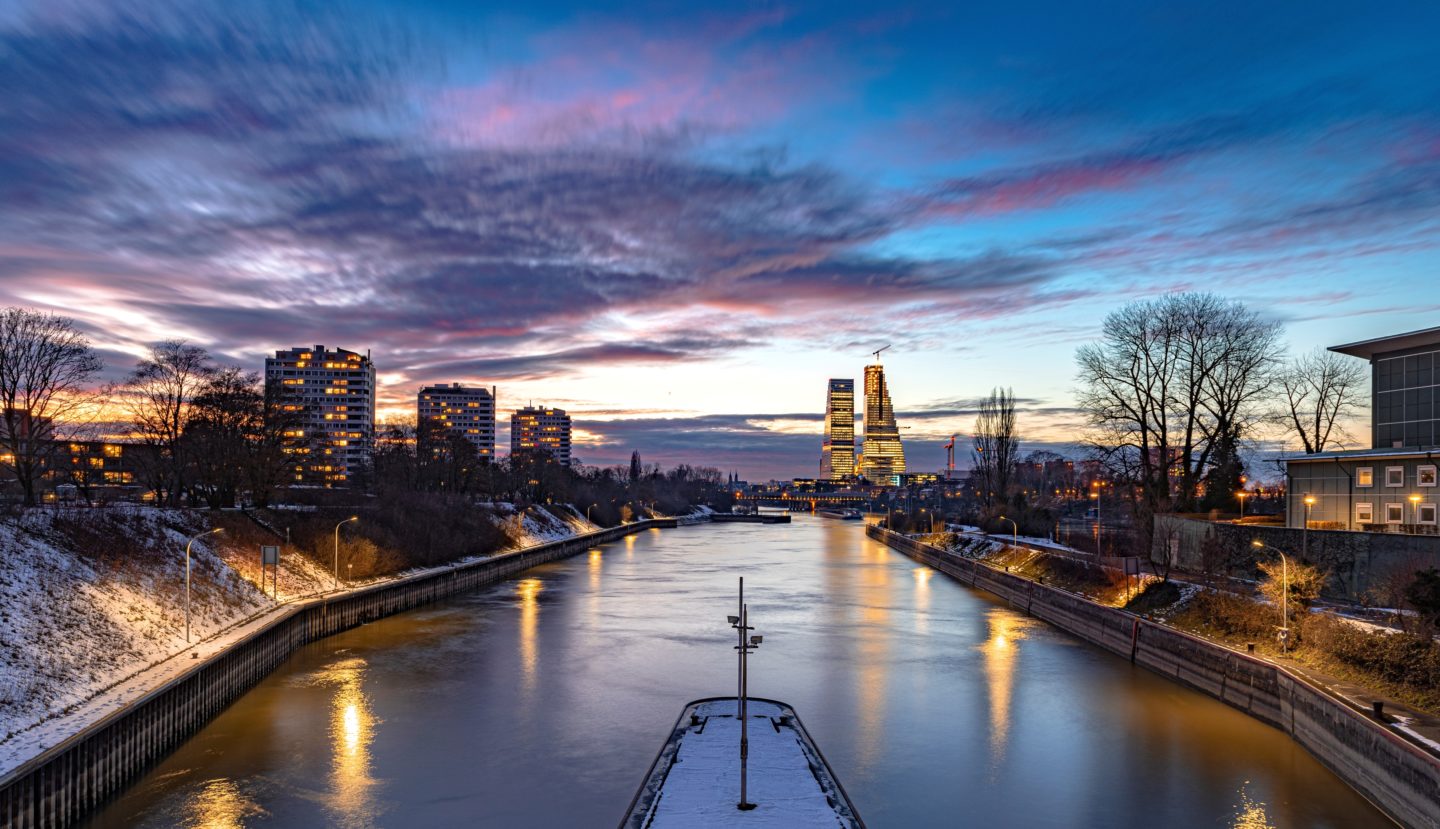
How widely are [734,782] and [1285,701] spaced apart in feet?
66.4

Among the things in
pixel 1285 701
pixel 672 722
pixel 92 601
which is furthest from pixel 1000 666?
pixel 92 601

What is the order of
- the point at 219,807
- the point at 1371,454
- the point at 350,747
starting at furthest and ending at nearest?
1. the point at 1371,454
2. the point at 350,747
3. the point at 219,807

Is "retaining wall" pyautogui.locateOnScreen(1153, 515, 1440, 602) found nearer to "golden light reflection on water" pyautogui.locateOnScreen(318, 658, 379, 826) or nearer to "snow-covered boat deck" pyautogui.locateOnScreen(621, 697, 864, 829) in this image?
"snow-covered boat deck" pyautogui.locateOnScreen(621, 697, 864, 829)

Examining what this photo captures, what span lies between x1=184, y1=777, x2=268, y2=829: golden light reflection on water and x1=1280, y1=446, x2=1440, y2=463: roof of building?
1956 inches

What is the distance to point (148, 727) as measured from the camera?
82.0 feet

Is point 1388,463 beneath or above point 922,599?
above

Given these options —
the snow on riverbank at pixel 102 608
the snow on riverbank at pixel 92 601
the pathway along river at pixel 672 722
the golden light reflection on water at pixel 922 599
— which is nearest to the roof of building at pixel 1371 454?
the pathway along river at pixel 672 722

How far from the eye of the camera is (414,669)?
40281 millimetres

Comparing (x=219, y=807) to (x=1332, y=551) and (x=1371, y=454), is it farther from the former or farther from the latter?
(x=1371, y=454)

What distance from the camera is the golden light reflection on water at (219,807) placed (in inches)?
835

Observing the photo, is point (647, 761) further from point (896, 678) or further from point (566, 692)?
point (896, 678)

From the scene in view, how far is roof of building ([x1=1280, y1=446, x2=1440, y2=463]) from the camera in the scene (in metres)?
42.6

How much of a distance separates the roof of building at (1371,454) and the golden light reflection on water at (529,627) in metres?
42.5

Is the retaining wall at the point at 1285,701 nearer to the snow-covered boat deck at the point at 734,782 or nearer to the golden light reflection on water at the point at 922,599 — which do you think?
the golden light reflection on water at the point at 922,599
